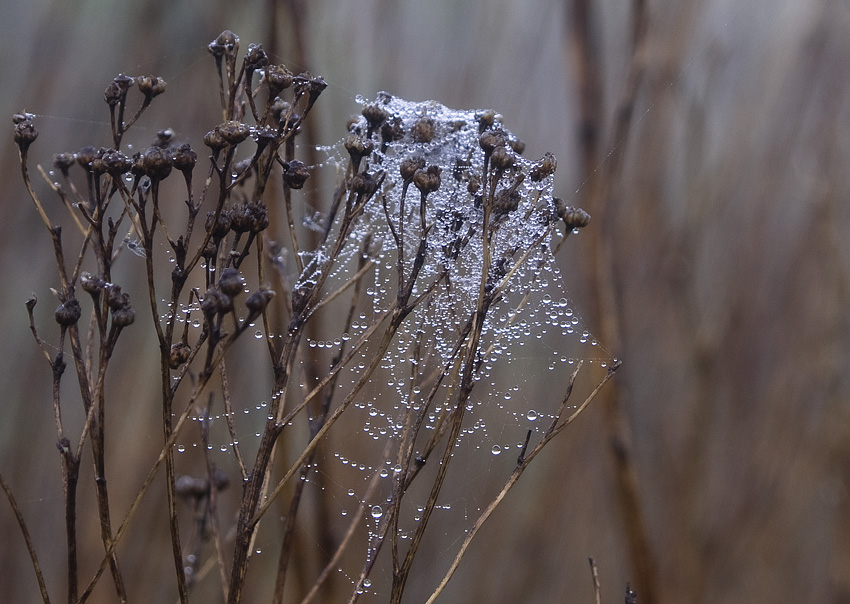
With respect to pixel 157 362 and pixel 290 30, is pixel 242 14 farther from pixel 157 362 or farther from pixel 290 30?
pixel 157 362

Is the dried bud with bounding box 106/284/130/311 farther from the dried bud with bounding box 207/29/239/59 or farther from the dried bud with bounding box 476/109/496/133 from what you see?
the dried bud with bounding box 476/109/496/133

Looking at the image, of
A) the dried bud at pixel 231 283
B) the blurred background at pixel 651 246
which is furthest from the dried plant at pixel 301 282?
the blurred background at pixel 651 246

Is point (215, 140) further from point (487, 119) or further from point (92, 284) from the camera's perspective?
point (487, 119)

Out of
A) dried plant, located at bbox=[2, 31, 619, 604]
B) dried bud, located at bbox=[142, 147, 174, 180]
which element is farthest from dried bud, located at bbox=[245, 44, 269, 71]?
dried bud, located at bbox=[142, 147, 174, 180]

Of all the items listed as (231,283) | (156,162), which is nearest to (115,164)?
(156,162)

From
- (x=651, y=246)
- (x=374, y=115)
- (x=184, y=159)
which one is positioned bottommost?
(x=184, y=159)

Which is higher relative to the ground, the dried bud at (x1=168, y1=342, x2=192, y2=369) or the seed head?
the seed head
